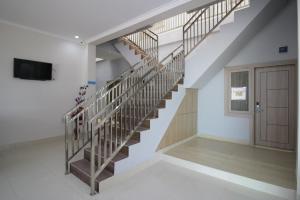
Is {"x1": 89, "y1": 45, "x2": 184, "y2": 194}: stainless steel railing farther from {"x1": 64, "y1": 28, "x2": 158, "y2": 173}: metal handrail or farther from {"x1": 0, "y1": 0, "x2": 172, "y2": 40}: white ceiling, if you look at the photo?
{"x1": 0, "y1": 0, "x2": 172, "y2": 40}: white ceiling

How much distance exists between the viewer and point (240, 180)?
2.65 m

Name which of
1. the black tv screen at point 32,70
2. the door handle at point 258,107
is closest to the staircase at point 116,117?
the black tv screen at point 32,70

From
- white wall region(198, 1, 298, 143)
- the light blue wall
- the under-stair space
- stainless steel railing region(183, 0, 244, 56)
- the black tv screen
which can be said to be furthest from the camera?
the light blue wall

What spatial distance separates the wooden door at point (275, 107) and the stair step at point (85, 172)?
3777mm

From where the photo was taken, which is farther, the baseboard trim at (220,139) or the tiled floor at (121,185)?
the baseboard trim at (220,139)

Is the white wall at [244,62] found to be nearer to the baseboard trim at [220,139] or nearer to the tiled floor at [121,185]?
the baseboard trim at [220,139]

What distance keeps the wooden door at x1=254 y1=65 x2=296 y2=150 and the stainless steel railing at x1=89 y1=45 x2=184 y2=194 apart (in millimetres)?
2048

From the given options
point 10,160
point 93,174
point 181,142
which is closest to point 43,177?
point 93,174

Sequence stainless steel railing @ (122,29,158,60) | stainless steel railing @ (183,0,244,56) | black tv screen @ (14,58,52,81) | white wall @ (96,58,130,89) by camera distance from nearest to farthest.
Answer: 1. black tv screen @ (14,58,52,81)
2. stainless steel railing @ (183,0,244,56)
3. stainless steel railing @ (122,29,158,60)
4. white wall @ (96,58,130,89)

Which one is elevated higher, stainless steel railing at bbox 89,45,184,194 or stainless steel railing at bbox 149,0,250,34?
stainless steel railing at bbox 149,0,250,34

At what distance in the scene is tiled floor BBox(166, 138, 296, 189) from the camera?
2647mm

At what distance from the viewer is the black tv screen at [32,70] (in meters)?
4.16

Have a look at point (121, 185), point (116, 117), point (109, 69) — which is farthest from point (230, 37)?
point (109, 69)

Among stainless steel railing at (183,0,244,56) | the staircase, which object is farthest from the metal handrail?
stainless steel railing at (183,0,244,56)
